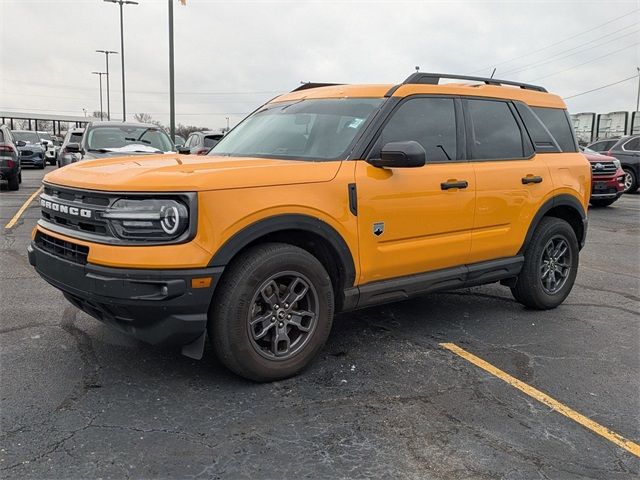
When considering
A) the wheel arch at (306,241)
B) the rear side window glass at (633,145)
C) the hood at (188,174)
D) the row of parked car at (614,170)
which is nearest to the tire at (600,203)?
the row of parked car at (614,170)

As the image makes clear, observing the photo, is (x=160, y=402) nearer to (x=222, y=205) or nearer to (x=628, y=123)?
(x=222, y=205)

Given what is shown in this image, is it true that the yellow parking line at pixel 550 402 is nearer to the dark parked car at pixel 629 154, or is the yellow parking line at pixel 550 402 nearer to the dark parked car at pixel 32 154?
the dark parked car at pixel 629 154

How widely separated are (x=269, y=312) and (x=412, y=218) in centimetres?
128

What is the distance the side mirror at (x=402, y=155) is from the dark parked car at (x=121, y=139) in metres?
6.53

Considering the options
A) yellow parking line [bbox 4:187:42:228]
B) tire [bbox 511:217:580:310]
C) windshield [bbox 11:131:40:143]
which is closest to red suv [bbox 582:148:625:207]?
tire [bbox 511:217:580:310]

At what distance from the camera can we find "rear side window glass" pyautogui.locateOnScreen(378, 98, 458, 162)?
13.8 feet

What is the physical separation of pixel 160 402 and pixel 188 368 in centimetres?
50

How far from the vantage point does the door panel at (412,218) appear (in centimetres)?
389

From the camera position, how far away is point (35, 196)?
43.1ft

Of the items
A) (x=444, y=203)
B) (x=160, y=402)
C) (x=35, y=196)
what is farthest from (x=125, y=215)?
(x=35, y=196)

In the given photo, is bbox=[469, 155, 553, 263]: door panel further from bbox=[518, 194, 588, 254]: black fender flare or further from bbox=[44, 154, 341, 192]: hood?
bbox=[44, 154, 341, 192]: hood

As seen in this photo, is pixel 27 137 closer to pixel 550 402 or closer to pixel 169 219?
pixel 169 219

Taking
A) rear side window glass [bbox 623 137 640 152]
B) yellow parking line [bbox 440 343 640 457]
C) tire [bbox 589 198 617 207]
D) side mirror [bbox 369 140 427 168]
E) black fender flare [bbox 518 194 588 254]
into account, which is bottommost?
yellow parking line [bbox 440 343 640 457]

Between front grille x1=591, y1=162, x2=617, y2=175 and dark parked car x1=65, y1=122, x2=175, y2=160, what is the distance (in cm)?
1027
